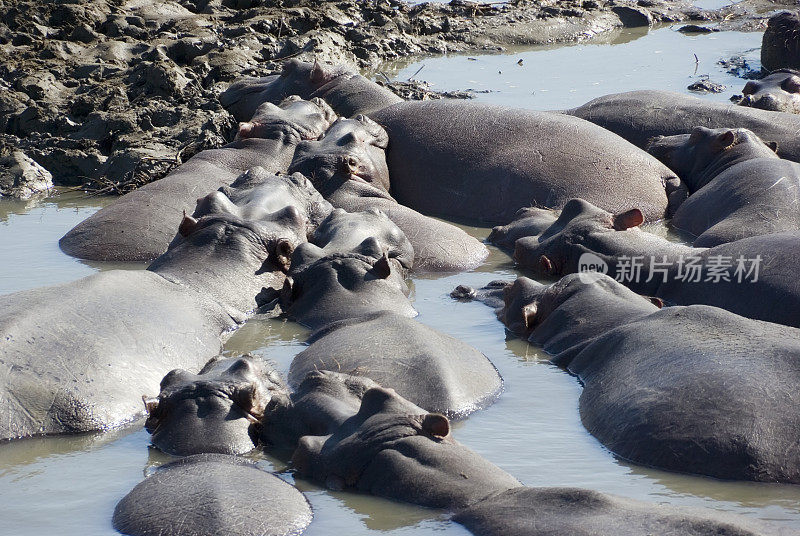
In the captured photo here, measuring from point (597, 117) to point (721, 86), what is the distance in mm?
4123

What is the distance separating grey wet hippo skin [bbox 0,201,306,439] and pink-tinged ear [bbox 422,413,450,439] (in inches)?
59.2

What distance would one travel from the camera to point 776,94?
10.7 metres

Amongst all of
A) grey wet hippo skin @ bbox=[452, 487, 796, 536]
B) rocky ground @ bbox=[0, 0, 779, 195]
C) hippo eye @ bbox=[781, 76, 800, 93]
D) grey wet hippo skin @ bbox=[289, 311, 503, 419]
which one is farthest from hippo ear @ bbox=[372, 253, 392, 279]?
hippo eye @ bbox=[781, 76, 800, 93]

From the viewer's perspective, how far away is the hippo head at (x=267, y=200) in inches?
280

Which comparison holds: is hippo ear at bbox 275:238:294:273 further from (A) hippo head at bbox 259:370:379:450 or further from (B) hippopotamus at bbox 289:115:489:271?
(A) hippo head at bbox 259:370:379:450

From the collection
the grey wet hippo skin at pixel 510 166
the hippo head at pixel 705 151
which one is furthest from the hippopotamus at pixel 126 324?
the hippo head at pixel 705 151

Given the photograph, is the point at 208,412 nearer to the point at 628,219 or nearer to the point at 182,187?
the point at 628,219

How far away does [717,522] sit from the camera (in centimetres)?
361

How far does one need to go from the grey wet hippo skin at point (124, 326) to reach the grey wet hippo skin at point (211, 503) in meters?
0.88

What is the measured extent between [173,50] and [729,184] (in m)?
6.36

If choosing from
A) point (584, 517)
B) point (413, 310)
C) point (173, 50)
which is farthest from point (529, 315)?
point (173, 50)

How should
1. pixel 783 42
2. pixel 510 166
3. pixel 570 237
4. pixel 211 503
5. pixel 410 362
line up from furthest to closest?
1. pixel 783 42
2. pixel 510 166
3. pixel 570 237
4. pixel 410 362
5. pixel 211 503

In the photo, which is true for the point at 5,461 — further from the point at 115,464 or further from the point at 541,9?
the point at 541,9

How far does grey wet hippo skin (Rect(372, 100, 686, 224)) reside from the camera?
865 cm
